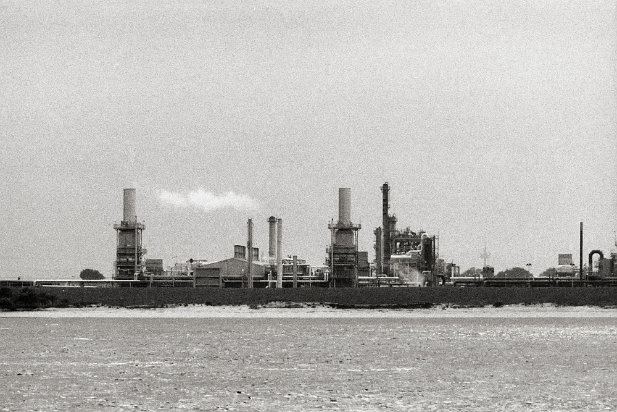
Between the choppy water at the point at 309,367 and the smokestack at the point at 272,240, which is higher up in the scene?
the smokestack at the point at 272,240

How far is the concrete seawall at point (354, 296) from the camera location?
356ft

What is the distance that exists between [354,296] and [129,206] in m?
26.8

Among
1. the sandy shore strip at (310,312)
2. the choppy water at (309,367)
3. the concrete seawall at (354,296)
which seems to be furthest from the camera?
the concrete seawall at (354,296)

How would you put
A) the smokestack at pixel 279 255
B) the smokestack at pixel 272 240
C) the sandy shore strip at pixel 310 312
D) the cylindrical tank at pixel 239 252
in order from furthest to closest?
1. the smokestack at pixel 272 240
2. the cylindrical tank at pixel 239 252
3. the smokestack at pixel 279 255
4. the sandy shore strip at pixel 310 312

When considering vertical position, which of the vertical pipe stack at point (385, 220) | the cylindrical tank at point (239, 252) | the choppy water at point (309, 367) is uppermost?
the vertical pipe stack at point (385, 220)

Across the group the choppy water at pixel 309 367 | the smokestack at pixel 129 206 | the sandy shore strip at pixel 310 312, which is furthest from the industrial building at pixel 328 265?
the choppy water at pixel 309 367

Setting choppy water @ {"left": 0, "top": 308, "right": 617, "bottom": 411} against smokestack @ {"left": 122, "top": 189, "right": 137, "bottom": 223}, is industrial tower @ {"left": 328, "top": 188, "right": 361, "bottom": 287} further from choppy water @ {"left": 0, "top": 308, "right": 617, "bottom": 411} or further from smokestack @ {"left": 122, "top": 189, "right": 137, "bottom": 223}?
choppy water @ {"left": 0, "top": 308, "right": 617, "bottom": 411}

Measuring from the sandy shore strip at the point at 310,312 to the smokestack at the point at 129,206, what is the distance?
1763cm

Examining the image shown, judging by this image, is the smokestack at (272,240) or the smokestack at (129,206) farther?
the smokestack at (272,240)

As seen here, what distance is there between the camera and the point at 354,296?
363 feet

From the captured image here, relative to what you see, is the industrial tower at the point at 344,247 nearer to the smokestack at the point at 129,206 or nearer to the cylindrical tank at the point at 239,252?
the cylindrical tank at the point at 239,252

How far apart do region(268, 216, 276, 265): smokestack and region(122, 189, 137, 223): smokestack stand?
53.7ft

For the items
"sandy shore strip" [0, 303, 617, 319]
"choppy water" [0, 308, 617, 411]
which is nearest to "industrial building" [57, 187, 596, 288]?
"sandy shore strip" [0, 303, 617, 319]

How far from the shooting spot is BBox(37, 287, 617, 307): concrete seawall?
108m
